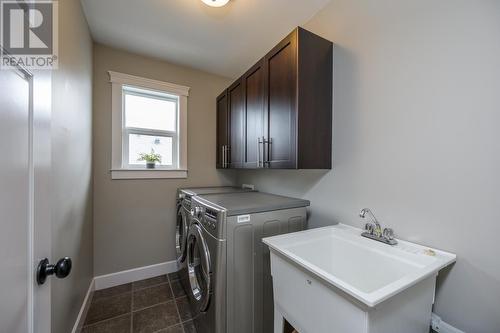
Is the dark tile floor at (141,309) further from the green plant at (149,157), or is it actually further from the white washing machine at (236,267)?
the green plant at (149,157)

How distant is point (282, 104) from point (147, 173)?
5.88 ft

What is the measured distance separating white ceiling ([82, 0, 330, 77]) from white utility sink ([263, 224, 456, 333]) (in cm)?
179

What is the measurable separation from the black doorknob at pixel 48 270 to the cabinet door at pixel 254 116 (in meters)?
1.33

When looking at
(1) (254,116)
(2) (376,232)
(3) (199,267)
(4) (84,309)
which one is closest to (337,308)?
(2) (376,232)

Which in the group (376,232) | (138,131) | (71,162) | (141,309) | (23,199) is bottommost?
(141,309)

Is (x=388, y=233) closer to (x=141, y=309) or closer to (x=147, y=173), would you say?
(x=141, y=309)

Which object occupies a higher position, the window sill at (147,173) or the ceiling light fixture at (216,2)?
the ceiling light fixture at (216,2)

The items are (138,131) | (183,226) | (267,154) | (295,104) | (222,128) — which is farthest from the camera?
(222,128)

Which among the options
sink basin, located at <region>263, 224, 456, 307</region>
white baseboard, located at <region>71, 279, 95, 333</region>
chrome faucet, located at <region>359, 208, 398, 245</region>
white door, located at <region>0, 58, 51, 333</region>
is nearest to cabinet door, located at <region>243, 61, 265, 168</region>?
sink basin, located at <region>263, 224, 456, 307</region>

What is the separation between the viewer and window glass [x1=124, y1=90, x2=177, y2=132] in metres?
2.30

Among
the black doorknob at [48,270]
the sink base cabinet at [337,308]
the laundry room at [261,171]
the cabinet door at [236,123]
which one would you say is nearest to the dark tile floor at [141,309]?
the laundry room at [261,171]

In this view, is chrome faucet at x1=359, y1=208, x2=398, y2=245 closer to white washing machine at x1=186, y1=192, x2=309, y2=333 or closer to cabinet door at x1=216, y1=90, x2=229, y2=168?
white washing machine at x1=186, y1=192, x2=309, y2=333

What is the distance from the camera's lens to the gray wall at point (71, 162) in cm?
110

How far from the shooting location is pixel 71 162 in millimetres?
1352
